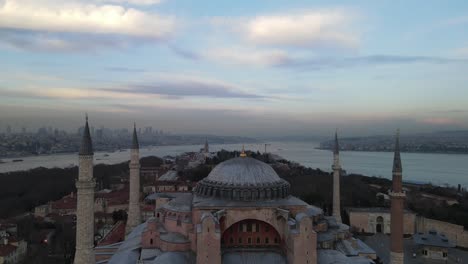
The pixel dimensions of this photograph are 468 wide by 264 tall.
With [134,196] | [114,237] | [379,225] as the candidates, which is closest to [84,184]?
[134,196]

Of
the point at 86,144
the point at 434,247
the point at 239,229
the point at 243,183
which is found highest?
the point at 86,144

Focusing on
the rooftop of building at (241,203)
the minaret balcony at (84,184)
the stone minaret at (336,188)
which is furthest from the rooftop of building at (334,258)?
the minaret balcony at (84,184)

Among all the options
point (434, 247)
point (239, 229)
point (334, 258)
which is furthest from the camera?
point (434, 247)

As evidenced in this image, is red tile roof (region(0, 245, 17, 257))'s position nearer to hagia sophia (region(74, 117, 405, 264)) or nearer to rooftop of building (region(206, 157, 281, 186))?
hagia sophia (region(74, 117, 405, 264))

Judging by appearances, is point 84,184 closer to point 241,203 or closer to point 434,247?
point 241,203

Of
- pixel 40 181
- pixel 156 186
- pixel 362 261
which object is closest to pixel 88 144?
pixel 362 261

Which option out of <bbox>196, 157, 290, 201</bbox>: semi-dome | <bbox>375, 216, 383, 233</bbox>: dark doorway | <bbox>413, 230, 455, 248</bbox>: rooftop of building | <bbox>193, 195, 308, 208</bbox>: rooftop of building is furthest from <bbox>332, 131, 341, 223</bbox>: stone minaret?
<bbox>375, 216, 383, 233</bbox>: dark doorway
